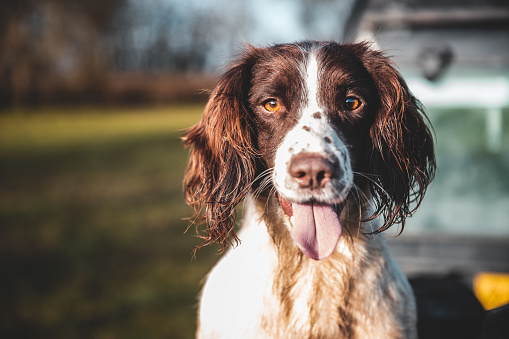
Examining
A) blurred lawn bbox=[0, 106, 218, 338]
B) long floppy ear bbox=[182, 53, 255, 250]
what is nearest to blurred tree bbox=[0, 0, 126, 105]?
blurred lawn bbox=[0, 106, 218, 338]

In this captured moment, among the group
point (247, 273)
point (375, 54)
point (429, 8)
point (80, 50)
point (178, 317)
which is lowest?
point (178, 317)

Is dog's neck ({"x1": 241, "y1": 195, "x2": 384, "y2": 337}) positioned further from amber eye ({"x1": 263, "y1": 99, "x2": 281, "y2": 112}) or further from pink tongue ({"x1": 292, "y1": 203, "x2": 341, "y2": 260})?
amber eye ({"x1": 263, "y1": 99, "x2": 281, "y2": 112})

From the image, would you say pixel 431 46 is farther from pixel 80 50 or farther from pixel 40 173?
pixel 80 50

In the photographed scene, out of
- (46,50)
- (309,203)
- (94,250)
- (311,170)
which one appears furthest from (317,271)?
(46,50)

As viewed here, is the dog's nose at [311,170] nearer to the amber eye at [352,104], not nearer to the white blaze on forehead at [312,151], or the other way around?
the white blaze on forehead at [312,151]

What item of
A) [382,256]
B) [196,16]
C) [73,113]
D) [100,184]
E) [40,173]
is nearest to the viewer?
[382,256]

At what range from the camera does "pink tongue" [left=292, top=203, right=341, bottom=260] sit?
70.2 inches

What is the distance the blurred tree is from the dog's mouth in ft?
91.4

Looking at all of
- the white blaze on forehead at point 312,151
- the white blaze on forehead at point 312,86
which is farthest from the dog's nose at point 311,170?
the white blaze on forehead at point 312,86

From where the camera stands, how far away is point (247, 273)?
200 cm

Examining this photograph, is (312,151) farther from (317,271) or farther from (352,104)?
(317,271)

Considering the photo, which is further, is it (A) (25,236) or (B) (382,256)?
(A) (25,236)

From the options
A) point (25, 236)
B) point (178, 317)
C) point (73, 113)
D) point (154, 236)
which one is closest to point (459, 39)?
point (178, 317)

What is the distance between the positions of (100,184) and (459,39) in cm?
827
